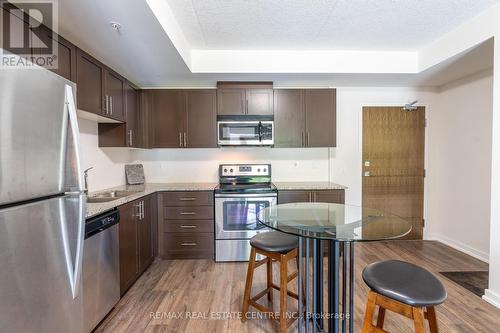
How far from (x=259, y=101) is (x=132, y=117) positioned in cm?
173

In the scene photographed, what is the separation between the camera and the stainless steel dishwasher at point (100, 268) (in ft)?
5.60

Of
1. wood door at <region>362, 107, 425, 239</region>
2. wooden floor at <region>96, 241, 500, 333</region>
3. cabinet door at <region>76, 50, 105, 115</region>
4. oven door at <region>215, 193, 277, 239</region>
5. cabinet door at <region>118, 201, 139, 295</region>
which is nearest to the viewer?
wooden floor at <region>96, 241, 500, 333</region>

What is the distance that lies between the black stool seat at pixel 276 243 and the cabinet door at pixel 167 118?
2071mm

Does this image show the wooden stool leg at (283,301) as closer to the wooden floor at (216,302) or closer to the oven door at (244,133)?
the wooden floor at (216,302)

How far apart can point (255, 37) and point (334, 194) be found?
214 centimetres

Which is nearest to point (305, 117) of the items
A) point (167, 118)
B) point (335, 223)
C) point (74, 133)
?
point (167, 118)

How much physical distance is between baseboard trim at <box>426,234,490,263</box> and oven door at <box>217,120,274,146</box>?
3041mm

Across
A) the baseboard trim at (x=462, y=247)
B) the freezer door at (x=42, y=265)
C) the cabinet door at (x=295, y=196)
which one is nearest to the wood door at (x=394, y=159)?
the baseboard trim at (x=462, y=247)

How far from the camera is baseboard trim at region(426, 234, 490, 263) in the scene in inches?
118

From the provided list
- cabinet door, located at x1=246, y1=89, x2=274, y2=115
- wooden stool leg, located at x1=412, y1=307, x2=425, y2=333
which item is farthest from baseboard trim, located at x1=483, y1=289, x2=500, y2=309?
cabinet door, located at x1=246, y1=89, x2=274, y2=115

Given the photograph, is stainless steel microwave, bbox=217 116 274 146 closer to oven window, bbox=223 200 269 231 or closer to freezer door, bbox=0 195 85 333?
oven window, bbox=223 200 269 231

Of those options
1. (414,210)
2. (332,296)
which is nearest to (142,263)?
(332,296)

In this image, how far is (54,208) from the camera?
1.15 m

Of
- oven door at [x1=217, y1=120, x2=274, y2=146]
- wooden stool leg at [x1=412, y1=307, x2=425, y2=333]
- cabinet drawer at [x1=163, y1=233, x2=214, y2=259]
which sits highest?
oven door at [x1=217, y1=120, x2=274, y2=146]
